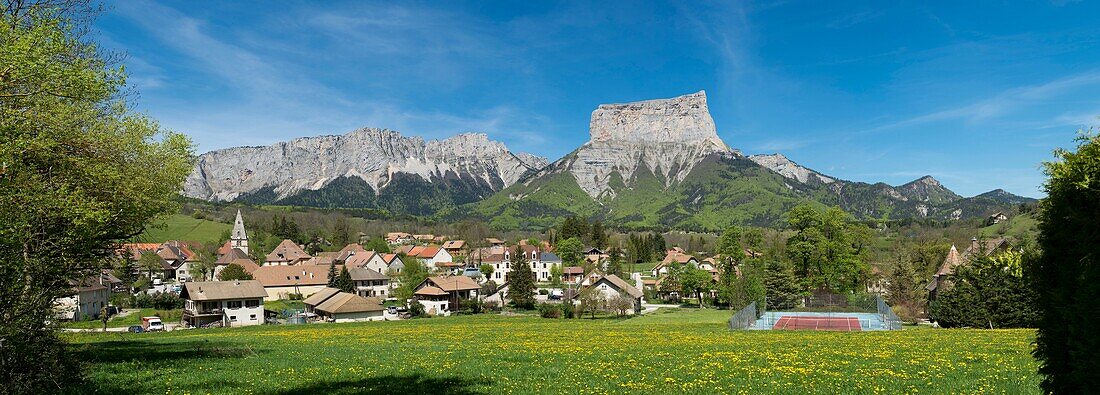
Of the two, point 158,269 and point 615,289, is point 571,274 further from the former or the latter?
point 158,269

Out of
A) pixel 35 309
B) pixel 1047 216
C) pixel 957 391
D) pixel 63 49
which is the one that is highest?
pixel 63 49

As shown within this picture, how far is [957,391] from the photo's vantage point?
40.4 feet

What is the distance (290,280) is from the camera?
320 ft

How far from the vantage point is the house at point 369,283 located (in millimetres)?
101875

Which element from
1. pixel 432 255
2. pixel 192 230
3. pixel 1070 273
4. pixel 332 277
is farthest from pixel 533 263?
pixel 1070 273

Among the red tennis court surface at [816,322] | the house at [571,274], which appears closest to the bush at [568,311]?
the red tennis court surface at [816,322]

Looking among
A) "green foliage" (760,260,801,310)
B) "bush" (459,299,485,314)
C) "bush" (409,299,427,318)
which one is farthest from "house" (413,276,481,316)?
"green foliage" (760,260,801,310)

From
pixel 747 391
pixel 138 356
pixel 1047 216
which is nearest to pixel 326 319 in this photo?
pixel 138 356

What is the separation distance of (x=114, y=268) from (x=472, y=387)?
12.6 metres

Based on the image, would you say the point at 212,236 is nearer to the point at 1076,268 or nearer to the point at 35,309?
the point at 35,309

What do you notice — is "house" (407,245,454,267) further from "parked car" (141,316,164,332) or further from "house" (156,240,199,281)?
"parked car" (141,316,164,332)

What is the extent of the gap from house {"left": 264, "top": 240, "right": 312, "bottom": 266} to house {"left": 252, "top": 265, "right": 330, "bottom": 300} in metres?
29.7

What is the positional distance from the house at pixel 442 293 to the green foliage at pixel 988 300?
184ft

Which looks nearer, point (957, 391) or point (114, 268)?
point (957, 391)
